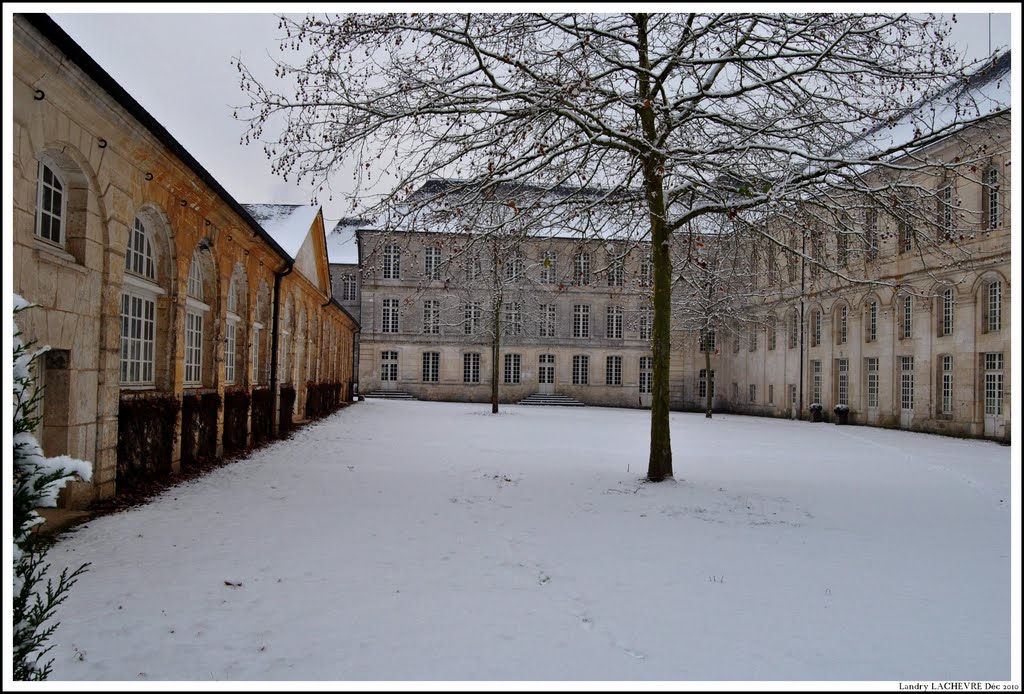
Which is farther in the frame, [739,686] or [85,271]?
[85,271]

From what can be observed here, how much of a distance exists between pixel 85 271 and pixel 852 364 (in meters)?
29.9

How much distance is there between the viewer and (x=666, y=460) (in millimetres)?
10422

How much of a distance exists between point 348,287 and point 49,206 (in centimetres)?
4246

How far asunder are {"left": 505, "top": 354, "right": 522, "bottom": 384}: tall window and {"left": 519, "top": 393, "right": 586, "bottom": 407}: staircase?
1.45m

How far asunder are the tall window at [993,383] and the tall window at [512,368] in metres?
25.4

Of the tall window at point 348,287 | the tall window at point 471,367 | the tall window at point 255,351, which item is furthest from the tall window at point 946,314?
the tall window at point 348,287

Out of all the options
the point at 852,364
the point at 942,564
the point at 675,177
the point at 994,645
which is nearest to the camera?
the point at 994,645

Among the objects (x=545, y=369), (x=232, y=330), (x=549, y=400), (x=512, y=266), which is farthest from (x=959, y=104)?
(x=545, y=369)

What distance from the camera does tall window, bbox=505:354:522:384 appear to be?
42.5 metres

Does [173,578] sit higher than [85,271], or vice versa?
[85,271]

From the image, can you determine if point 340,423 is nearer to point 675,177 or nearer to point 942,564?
point 675,177

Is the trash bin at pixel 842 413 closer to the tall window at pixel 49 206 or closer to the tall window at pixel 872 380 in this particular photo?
the tall window at pixel 872 380

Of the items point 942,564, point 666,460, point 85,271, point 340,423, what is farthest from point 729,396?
point 85,271

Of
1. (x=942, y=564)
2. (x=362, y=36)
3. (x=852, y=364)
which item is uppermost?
(x=362, y=36)
